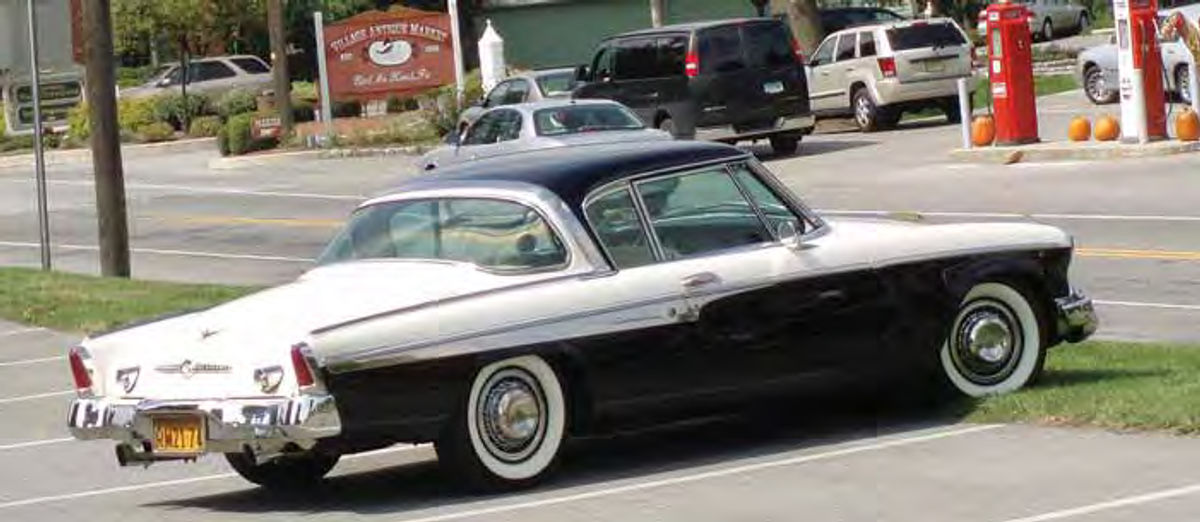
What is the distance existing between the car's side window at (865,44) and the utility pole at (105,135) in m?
16.2

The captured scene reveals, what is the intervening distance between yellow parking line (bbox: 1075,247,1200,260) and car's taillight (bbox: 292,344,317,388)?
36.0 ft

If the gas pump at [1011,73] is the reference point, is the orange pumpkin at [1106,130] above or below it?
below

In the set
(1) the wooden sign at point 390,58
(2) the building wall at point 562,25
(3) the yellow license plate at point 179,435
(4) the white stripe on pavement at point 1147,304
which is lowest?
(4) the white stripe on pavement at point 1147,304

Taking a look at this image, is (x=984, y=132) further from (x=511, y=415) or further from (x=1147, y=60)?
(x=511, y=415)

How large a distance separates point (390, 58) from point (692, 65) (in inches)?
578

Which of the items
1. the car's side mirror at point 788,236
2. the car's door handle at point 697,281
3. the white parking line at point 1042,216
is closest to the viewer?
the car's door handle at point 697,281

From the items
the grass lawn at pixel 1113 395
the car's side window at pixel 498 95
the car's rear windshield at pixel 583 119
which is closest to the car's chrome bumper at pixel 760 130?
the car's rear windshield at pixel 583 119

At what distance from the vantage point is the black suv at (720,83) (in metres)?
33.6

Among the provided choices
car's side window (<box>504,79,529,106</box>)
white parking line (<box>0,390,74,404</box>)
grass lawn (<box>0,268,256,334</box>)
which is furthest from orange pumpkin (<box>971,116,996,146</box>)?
white parking line (<box>0,390,74,404</box>)

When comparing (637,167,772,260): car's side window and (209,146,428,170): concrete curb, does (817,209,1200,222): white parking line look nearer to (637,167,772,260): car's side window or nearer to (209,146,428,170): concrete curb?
(637,167,772,260): car's side window

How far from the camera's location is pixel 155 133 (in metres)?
51.6

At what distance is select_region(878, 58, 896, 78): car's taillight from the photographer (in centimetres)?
3662

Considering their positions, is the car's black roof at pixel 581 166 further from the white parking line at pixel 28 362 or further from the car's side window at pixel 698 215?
the white parking line at pixel 28 362

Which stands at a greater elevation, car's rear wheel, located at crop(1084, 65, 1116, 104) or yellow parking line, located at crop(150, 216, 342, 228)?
car's rear wheel, located at crop(1084, 65, 1116, 104)
